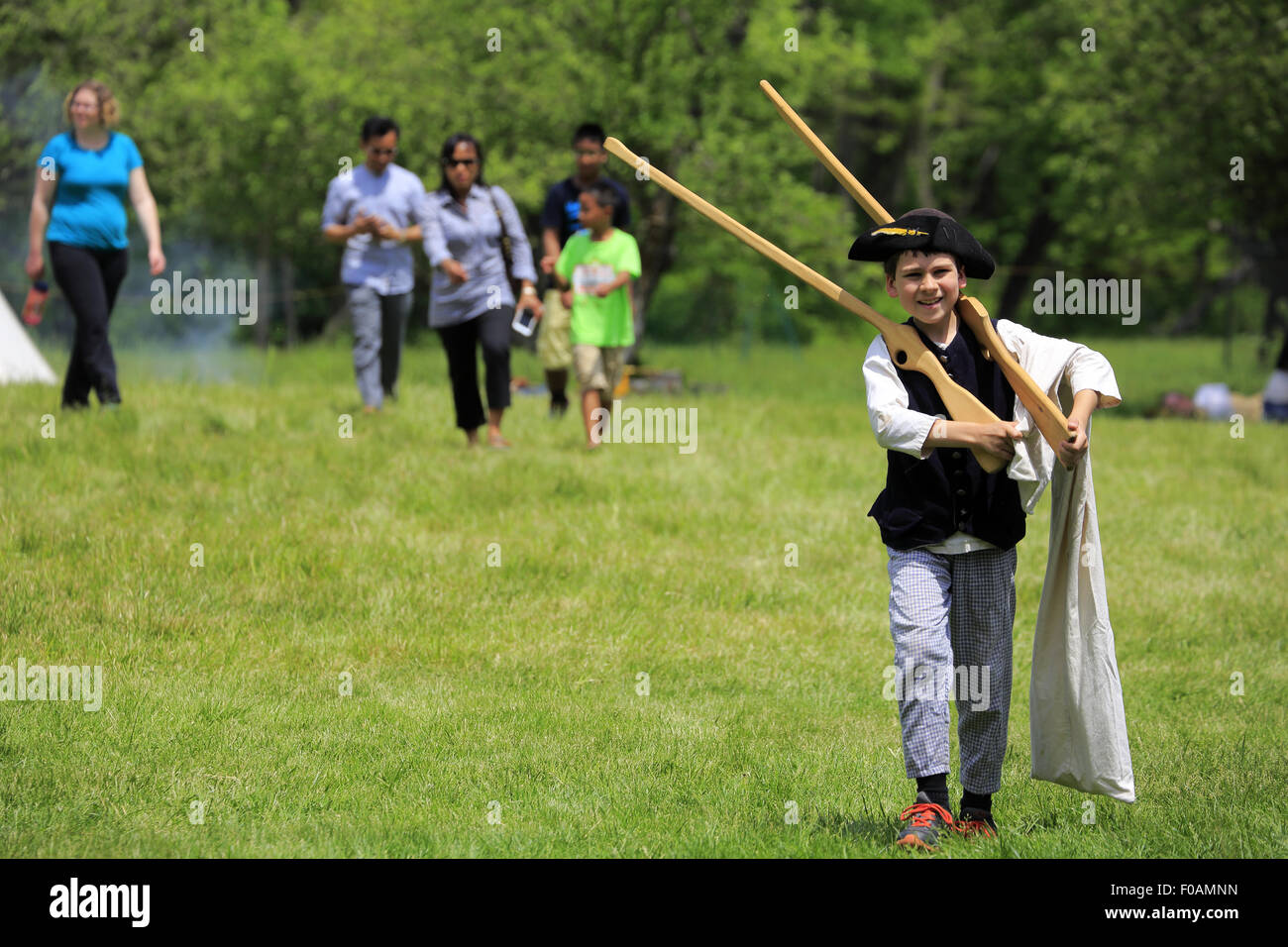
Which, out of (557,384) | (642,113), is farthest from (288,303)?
(557,384)

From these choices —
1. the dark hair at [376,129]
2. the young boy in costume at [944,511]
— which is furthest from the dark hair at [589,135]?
the young boy in costume at [944,511]

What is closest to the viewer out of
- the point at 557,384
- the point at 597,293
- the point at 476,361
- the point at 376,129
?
the point at 476,361

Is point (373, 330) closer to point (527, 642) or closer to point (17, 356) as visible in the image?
point (17, 356)

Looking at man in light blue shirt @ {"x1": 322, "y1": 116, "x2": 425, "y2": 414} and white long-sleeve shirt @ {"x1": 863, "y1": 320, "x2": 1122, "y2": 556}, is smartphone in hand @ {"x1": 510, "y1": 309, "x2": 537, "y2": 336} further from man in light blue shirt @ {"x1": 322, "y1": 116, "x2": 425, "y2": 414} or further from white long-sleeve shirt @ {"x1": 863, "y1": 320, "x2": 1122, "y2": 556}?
white long-sleeve shirt @ {"x1": 863, "y1": 320, "x2": 1122, "y2": 556}

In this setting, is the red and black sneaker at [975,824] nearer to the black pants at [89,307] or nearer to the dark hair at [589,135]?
the black pants at [89,307]

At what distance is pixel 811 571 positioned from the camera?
8.62 m

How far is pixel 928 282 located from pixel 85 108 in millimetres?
7176

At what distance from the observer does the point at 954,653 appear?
482 cm

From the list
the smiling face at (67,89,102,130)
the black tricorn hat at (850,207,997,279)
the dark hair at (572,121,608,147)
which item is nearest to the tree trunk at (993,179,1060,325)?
the dark hair at (572,121,608,147)

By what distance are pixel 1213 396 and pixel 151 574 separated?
14.3 m

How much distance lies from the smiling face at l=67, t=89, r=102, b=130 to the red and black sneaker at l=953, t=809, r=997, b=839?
765 cm

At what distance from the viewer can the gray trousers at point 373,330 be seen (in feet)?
37.8

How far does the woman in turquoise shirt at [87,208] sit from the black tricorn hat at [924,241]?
667 centimetres

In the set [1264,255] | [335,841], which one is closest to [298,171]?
[1264,255]
